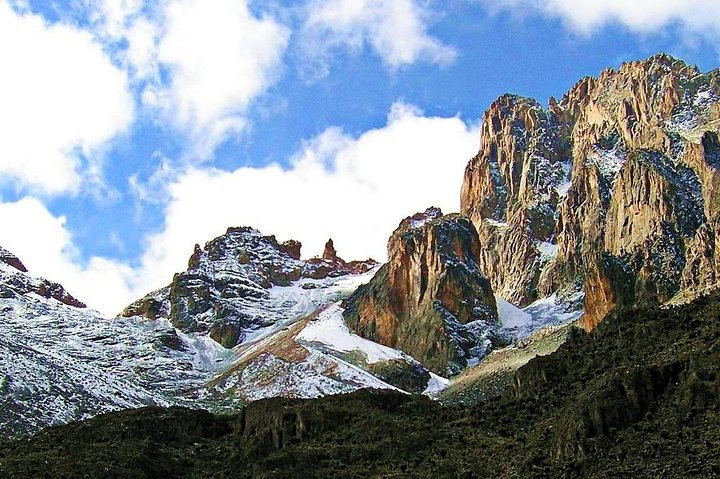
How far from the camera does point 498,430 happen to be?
73.2m

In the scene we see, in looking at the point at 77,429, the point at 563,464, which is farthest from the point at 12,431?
the point at 563,464

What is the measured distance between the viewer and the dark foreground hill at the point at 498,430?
194ft

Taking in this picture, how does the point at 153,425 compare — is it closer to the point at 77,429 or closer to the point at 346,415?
the point at 77,429

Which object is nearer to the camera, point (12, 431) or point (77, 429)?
point (77, 429)

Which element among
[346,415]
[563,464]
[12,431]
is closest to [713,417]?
[563,464]

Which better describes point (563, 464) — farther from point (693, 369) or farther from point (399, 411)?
point (399, 411)

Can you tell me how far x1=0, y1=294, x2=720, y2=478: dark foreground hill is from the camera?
2334 inches

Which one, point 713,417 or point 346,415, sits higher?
point 346,415

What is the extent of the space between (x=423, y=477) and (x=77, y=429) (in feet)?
126

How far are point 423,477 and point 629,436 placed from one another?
1294 cm

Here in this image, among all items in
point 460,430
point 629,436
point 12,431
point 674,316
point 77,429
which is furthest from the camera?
point 12,431

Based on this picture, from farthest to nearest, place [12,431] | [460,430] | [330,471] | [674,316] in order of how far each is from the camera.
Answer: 1. [12,431]
2. [674,316]
3. [460,430]
4. [330,471]

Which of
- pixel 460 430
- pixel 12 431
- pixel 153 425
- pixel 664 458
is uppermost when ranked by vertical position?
pixel 12 431

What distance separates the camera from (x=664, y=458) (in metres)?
55.4
